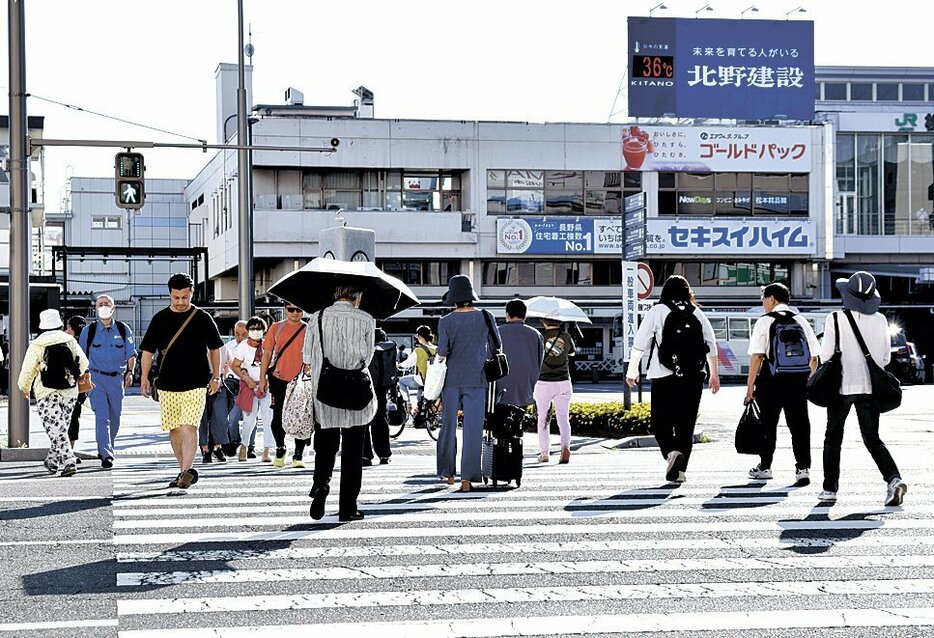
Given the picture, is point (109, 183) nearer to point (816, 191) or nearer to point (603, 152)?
point (603, 152)

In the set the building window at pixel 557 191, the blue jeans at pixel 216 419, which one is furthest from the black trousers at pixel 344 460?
the building window at pixel 557 191

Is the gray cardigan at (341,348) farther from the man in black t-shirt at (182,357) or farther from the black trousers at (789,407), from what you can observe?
the black trousers at (789,407)

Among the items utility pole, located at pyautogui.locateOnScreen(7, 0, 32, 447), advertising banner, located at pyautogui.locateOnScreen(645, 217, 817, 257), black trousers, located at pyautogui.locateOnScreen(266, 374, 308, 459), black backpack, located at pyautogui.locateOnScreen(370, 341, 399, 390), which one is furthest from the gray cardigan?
advertising banner, located at pyautogui.locateOnScreen(645, 217, 817, 257)

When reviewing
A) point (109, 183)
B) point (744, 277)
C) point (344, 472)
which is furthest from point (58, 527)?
point (109, 183)

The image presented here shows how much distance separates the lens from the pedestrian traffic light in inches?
905

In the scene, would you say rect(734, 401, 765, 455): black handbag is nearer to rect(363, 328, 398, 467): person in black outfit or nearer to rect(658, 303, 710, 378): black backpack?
rect(658, 303, 710, 378): black backpack

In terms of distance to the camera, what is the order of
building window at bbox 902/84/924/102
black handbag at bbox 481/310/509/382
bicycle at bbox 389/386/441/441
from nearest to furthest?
1. black handbag at bbox 481/310/509/382
2. bicycle at bbox 389/386/441/441
3. building window at bbox 902/84/924/102

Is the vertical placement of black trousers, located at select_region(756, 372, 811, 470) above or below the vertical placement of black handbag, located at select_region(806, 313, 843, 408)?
below

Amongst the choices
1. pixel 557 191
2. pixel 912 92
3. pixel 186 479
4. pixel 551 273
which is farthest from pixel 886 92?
pixel 186 479

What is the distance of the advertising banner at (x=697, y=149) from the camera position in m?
57.1

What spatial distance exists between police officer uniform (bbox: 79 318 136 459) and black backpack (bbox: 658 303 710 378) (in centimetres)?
637

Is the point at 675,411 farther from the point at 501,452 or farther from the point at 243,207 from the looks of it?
the point at 243,207

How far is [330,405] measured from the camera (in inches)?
368

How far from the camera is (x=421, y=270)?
56.8 m
